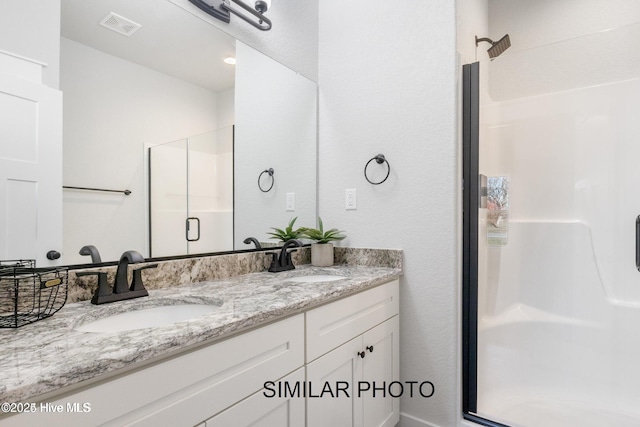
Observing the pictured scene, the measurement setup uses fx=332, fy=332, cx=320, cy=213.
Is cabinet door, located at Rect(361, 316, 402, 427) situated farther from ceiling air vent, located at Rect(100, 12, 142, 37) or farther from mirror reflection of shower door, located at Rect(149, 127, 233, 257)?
ceiling air vent, located at Rect(100, 12, 142, 37)

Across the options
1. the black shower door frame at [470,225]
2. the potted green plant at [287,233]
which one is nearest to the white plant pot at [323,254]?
the potted green plant at [287,233]

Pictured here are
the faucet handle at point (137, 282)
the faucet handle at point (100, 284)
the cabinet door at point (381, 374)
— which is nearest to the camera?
the faucet handle at point (100, 284)

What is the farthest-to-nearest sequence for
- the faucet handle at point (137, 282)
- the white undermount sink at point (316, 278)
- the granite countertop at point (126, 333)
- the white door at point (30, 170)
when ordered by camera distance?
the white undermount sink at point (316, 278) → the faucet handle at point (137, 282) → the white door at point (30, 170) → the granite countertop at point (126, 333)

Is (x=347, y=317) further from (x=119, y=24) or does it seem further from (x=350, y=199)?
(x=119, y=24)

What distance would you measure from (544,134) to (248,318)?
1.86 metres

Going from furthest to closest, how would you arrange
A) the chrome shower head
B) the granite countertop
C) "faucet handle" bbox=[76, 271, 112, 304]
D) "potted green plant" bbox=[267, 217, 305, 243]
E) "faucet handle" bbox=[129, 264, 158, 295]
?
the chrome shower head
"potted green plant" bbox=[267, 217, 305, 243]
"faucet handle" bbox=[129, 264, 158, 295]
"faucet handle" bbox=[76, 271, 112, 304]
the granite countertop

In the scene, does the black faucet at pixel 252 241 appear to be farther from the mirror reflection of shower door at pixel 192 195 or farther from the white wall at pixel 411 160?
the white wall at pixel 411 160

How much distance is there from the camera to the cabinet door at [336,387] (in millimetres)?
1111

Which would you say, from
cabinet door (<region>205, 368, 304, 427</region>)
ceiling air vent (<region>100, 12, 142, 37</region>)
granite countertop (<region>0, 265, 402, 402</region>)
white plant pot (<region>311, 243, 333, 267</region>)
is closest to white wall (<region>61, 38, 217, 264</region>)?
ceiling air vent (<region>100, 12, 142, 37</region>)

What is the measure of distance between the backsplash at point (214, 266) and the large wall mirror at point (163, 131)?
0.20ft

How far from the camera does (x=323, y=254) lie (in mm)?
1833

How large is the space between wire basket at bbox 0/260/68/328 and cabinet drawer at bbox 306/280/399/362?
0.71m

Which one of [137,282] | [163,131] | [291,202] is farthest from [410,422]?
[163,131]

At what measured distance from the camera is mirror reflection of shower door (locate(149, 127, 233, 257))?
1.26m
